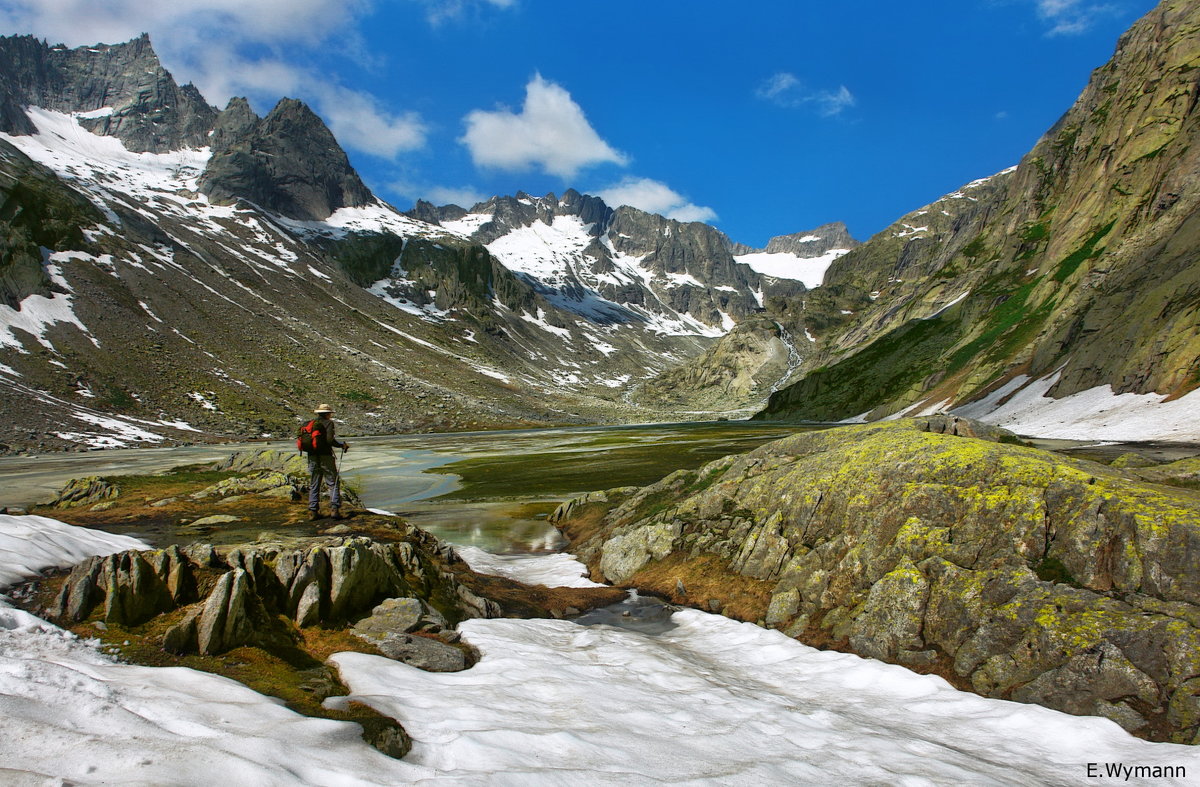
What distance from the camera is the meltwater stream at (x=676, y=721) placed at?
576 cm

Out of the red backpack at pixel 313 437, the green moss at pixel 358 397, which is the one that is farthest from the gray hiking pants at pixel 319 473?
the green moss at pixel 358 397

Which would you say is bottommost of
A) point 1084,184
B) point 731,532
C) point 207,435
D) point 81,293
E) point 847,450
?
point 207,435

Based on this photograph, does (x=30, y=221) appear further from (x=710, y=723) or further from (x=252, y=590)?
(x=710, y=723)

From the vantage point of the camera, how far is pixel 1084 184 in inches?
3329

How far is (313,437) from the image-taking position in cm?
1639

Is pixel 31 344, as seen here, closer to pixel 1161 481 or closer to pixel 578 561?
pixel 578 561

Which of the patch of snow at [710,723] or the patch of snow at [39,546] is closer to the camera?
the patch of snow at [710,723]

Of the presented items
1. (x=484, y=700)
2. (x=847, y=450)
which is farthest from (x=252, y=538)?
(x=847, y=450)

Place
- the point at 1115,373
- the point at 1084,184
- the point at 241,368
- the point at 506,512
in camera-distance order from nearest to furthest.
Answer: the point at 506,512, the point at 1115,373, the point at 1084,184, the point at 241,368

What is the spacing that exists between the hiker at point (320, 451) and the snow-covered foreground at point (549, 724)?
19.4 ft

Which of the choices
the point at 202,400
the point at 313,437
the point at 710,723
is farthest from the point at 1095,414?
the point at 202,400

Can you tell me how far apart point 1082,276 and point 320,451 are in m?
89.0

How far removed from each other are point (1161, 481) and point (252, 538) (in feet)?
77.4

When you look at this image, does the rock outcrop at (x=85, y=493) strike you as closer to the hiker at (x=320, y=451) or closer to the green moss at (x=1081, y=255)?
the hiker at (x=320, y=451)
